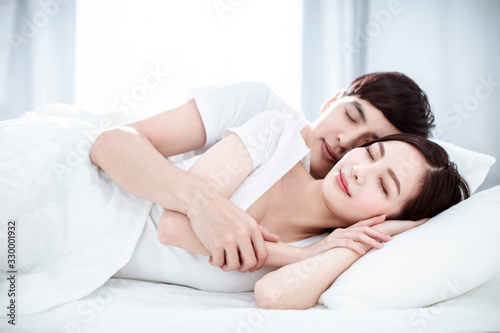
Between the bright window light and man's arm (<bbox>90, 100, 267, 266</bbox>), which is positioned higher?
the bright window light

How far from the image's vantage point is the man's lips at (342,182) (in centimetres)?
113

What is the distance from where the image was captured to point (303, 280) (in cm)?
94

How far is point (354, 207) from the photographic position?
112 centimetres

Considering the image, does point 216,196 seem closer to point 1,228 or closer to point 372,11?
point 1,228

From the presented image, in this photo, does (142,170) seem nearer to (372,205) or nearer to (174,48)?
(372,205)

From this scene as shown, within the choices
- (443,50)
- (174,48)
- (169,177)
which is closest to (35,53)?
(174,48)

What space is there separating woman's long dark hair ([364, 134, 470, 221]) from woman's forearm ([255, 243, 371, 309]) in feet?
0.97

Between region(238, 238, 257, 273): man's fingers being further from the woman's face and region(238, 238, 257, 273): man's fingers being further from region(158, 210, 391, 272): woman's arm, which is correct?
the woman's face

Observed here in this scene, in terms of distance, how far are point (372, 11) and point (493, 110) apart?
948mm

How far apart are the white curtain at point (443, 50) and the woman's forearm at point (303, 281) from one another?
153 cm

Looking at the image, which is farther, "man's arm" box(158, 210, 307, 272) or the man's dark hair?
the man's dark hair

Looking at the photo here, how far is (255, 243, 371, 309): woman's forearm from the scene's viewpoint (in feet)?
3.01

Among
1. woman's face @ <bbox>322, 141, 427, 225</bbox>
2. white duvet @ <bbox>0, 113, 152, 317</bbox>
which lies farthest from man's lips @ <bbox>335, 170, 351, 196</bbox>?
white duvet @ <bbox>0, 113, 152, 317</bbox>

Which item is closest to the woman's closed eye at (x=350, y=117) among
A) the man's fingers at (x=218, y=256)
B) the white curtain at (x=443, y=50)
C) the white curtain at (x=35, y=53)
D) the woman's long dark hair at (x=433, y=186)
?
the woman's long dark hair at (x=433, y=186)
